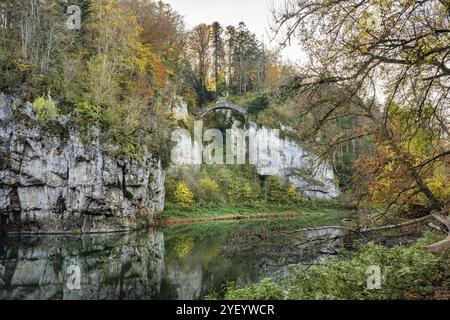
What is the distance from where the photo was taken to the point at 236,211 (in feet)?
129

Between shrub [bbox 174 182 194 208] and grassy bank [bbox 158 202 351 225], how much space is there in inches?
20.6

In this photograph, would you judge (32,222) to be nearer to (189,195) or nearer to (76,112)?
(76,112)

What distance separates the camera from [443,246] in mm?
6754

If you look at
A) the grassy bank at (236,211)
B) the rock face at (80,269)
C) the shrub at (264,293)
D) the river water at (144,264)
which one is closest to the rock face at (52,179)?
the rock face at (80,269)

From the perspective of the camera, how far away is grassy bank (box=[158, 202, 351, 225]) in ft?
108

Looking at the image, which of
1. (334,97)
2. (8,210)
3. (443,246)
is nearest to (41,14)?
(8,210)

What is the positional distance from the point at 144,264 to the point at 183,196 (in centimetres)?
2070

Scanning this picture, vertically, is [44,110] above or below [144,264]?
above

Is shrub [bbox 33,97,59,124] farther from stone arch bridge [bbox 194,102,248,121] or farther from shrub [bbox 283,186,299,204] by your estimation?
shrub [bbox 283,186,299,204]

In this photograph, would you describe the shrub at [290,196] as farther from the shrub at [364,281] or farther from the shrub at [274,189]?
the shrub at [364,281]

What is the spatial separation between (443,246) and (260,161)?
43027 mm

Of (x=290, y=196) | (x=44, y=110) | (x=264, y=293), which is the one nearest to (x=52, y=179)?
(x=44, y=110)

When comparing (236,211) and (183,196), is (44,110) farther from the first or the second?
(236,211)

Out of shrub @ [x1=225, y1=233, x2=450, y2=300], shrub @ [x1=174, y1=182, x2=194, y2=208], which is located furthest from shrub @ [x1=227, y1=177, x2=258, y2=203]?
shrub @ [x1=225, y1=233, x2=450, y2=300]
